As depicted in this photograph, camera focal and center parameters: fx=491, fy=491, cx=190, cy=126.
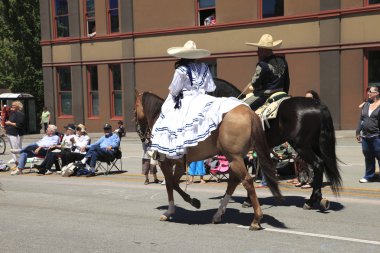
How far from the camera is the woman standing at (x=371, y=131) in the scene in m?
10.3

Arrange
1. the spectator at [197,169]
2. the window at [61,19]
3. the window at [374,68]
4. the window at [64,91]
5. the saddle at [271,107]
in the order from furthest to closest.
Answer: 1. the window at [64,91]
2. the window at [61,19]
3. the window at [374,68]
4. the spectator at [197,169]
5. the saddle at [271,107]

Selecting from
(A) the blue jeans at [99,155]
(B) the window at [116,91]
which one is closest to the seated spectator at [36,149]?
(A) the blue jeans at [99,155]

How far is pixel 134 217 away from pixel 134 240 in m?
1.41

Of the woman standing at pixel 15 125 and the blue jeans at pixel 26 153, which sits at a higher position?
the woman standing at pixel 15 125

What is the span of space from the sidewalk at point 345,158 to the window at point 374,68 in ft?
7.80

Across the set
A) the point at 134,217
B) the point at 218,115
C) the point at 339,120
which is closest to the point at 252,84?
the point at 218,115

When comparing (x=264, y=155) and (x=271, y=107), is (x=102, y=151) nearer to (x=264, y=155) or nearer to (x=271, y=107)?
(x=271, y=107)

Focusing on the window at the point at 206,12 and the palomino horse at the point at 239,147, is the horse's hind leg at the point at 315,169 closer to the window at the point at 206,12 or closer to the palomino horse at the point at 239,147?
the palomino horse at the point at 239,147

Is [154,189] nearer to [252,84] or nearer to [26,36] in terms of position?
[252,84]

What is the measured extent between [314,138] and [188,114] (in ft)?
7.48

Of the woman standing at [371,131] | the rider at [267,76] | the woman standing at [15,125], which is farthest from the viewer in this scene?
the woman standing at [15,125]

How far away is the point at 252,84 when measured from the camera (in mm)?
8500

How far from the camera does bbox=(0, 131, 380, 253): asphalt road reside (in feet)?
20.4

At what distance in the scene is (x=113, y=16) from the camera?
95.2 ft
